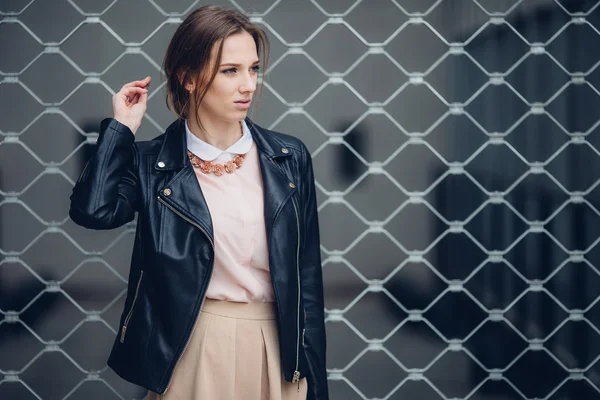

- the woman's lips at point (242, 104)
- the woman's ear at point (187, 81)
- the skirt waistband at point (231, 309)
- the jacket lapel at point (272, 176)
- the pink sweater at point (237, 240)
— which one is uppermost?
the woman's ear at point (187, 81)

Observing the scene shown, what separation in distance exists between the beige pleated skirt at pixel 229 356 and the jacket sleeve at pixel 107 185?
0.27 m

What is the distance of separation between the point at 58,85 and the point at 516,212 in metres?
1.50

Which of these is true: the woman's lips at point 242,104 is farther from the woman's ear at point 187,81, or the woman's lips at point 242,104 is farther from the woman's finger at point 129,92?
the woman's finger at point 129,92

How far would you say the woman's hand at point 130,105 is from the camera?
4.83 feet

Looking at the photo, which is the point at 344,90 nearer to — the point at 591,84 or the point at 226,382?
the point at 591,84

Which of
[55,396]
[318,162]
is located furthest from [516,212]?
[55,396]

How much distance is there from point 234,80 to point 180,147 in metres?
0.19

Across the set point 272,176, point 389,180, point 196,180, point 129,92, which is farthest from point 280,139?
point 389,180

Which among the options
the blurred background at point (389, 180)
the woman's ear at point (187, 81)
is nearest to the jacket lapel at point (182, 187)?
the woman's ear at point (187, 81)

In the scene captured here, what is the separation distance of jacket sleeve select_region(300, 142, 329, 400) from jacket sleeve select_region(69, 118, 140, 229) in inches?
15.2

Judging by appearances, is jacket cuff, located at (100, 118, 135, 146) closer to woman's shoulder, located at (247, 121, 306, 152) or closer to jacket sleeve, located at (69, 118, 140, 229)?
jacket sleeve, located at (69, 118, 140, 229)

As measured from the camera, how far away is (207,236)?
1357mm

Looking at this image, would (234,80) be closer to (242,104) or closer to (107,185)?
→ (242,104)

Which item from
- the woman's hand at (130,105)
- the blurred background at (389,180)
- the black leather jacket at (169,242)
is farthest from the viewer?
the blurred background at (389,180)
